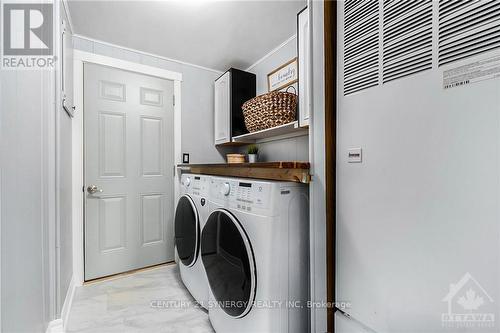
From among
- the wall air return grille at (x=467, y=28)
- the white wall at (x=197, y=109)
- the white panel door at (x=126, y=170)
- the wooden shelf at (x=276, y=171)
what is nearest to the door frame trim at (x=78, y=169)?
the white panel door at (x=126, y=170)

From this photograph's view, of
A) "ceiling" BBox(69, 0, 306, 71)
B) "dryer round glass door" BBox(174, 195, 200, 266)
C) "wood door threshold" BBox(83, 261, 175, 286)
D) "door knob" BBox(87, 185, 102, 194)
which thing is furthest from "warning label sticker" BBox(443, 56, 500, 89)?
"wood door threshold" BBox(83, 261, 175, 286)

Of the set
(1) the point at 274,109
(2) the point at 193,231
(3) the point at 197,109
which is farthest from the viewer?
(3) the point at 197,109

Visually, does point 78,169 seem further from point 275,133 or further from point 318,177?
point 318,177

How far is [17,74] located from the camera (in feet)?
3.10

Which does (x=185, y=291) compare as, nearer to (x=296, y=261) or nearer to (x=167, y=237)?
(x=167, y=237)

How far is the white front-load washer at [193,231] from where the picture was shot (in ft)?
5.36

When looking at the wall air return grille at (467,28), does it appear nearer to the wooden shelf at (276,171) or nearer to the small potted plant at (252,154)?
the wooden shelf at (276,171)

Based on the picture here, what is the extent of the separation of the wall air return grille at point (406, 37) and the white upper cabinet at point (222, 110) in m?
1.78

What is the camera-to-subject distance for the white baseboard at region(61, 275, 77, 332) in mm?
1473

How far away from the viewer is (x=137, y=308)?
1727mm

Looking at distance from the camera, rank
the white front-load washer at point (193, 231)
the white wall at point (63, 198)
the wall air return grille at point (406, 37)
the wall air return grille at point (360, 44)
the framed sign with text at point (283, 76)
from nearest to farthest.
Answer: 1. the wall air return grille at point (406, 37)
2. the wall air return grille at point (360, 44)
3. the white wall at point (63, 198)
4. the white front-load washer at point (193, 231)
5. the framed sign with text at point (283, 76)

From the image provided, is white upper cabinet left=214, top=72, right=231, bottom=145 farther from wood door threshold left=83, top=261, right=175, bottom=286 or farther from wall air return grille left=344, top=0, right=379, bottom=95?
wall air return grille left=344, top=0, right=379, bottom=95

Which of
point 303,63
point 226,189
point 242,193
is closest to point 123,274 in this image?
point 226,189

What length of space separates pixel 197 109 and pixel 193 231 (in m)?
1.54
